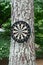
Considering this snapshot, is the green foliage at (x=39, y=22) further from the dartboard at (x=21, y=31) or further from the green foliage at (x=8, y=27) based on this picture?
the dartboard at (x=21, y=31)

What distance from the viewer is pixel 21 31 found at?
4242 millimetres

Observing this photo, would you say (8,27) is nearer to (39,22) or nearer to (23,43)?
(39,22)

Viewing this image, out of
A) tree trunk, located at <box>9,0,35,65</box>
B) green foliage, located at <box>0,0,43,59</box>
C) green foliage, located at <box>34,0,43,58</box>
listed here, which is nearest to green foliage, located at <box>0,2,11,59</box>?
green foliage, located at <box>0,0,43,59</box>

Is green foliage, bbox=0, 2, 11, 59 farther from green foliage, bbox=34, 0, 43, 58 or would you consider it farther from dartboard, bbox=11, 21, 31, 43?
dartboard, bbox=11, 21, 31, 43

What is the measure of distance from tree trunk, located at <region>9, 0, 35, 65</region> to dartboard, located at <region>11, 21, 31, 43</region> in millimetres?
47

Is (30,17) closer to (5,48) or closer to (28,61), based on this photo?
(28,61)

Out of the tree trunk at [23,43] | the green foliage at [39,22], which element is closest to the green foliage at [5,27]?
the green foliage at [39,22]

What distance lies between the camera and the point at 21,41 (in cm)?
424

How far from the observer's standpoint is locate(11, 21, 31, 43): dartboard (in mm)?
4242

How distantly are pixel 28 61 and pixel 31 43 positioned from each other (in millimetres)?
302

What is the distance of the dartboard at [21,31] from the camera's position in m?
4.24

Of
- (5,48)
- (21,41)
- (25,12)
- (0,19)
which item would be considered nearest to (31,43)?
(21,41)

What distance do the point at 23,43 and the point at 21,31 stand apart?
0.66 feet

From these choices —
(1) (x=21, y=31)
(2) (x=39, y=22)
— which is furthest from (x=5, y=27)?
(1) (x=21, y=31)
